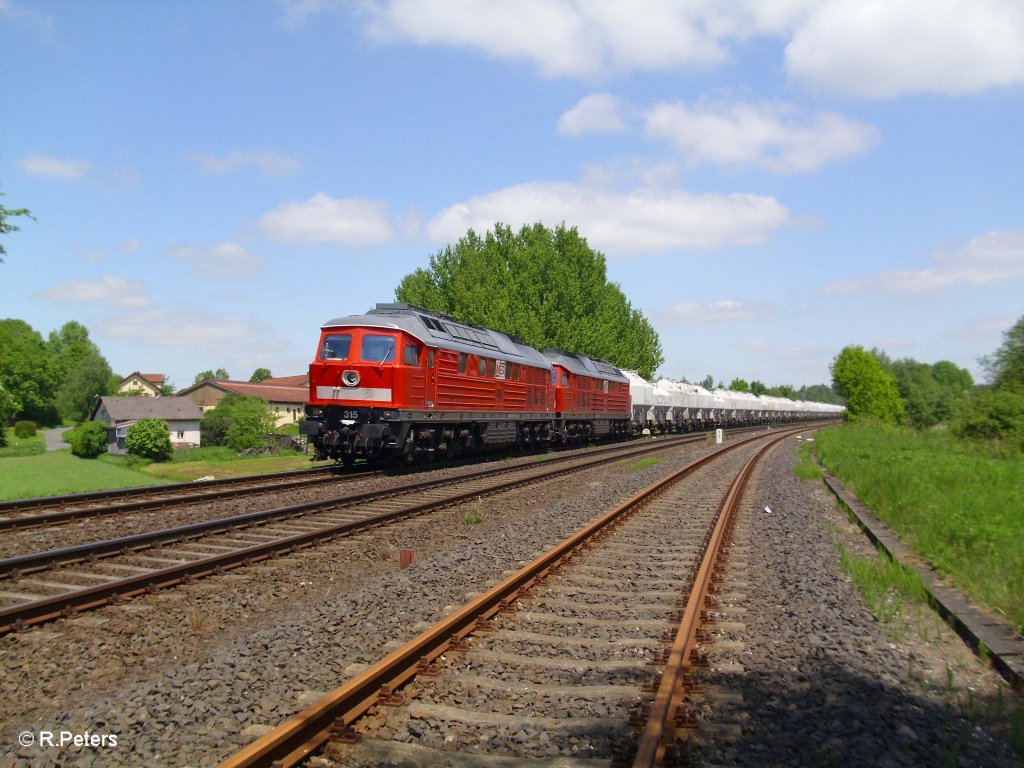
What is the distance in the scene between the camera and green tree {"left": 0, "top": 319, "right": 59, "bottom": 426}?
104m

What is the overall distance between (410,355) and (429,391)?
1.22m

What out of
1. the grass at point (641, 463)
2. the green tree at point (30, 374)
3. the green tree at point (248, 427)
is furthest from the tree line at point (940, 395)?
the green tree at point (30, 374)

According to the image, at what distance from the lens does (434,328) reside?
20094 mm

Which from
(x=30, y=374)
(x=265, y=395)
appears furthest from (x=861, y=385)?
(x=30, y=374)

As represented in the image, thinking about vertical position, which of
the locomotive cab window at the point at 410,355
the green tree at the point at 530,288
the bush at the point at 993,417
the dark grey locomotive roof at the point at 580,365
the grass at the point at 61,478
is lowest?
the grass at the point at 61,478

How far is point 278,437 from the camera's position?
244ft

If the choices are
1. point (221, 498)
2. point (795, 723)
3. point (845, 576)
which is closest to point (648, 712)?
point (795, 723)

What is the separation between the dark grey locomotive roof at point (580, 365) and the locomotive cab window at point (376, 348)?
13.3m

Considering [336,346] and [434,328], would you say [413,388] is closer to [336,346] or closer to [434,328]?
[336,346]

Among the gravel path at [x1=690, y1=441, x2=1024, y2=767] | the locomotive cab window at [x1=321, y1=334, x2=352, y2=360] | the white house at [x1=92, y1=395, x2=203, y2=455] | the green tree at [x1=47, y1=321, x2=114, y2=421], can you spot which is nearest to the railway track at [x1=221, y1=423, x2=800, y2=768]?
the gravel path at [x1=690, y1=441, x2=1024, y2=767]

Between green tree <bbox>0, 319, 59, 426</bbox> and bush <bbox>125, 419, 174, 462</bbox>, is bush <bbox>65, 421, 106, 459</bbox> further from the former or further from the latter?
green tree <bbox>0, 319, 59, 426</bbox>

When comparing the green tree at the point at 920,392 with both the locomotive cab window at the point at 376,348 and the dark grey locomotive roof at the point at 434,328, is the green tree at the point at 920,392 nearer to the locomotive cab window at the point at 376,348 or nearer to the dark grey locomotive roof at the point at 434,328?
the dark grey locomotive roof at the point at 434,328

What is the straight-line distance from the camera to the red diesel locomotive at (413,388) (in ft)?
57.4

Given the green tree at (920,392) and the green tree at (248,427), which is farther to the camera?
the green tree at (248,427)
